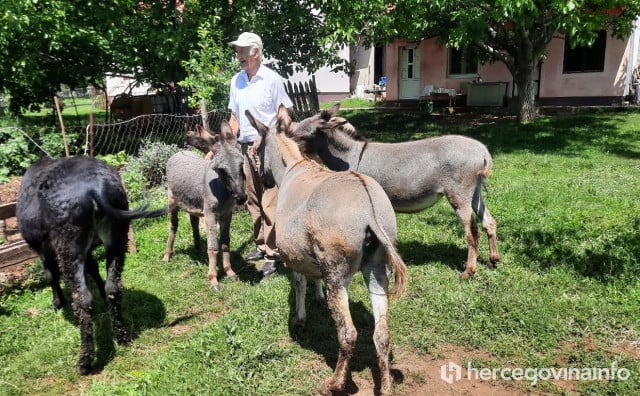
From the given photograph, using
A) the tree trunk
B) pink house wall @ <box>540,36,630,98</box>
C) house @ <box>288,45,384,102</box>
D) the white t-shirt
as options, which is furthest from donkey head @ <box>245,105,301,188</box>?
house @ <box>288,45,384,102</box>

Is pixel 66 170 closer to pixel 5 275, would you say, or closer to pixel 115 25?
pixel 5 275

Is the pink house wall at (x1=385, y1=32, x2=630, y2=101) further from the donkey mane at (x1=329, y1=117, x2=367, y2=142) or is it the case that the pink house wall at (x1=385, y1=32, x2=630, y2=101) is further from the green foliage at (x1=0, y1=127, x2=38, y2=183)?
the green foliage at (x1=0, y1=127, x2=38, y2=183)

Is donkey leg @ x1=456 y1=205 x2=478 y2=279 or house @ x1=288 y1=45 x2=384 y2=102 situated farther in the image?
house @ x1=288 y1=45 x2=384 y2=102

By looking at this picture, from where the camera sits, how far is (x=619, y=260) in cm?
446

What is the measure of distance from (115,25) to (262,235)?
20.7 ft

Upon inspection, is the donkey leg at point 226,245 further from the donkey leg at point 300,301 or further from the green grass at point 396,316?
the donkey leg at point 300,301

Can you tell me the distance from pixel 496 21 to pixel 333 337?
7.76m

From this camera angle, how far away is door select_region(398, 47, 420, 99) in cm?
2036

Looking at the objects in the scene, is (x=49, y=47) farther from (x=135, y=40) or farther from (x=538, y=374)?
(x=538, y=374)

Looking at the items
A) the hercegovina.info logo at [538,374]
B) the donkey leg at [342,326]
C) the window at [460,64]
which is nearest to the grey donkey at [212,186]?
the donkey leg at [342,326]

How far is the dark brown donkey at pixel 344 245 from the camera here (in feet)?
9.11

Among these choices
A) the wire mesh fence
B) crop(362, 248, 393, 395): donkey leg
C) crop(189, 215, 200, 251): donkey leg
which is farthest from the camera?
the wire mesh fence

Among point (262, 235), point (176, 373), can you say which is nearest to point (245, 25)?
point (262, 235)

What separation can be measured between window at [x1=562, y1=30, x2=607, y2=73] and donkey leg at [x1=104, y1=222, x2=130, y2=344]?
1746 centimetres
